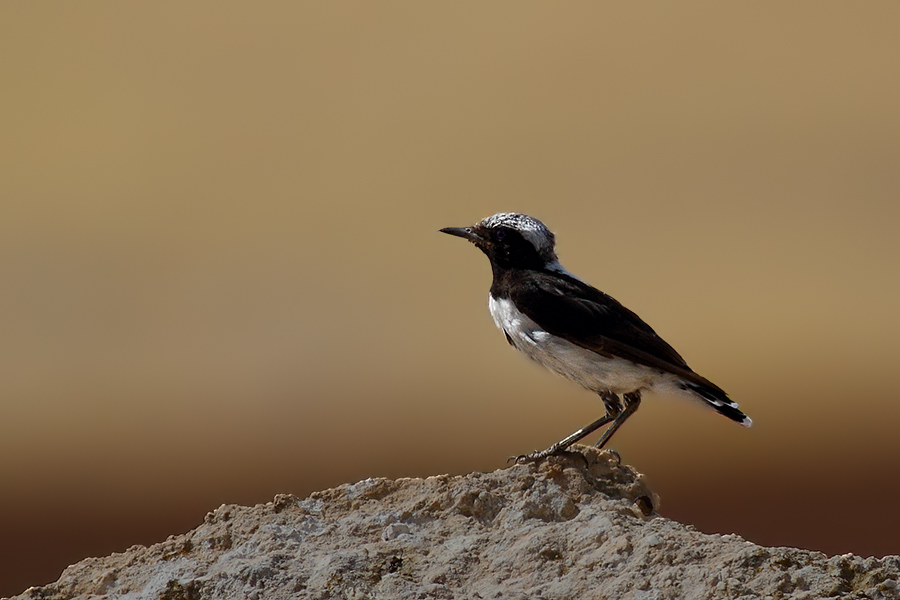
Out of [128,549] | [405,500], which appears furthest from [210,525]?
[405,500]

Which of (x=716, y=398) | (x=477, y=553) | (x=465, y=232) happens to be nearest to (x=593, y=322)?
(x=716, y=398)

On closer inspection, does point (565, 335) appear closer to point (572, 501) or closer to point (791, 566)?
point (572, 501)

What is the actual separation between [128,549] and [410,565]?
1496mm

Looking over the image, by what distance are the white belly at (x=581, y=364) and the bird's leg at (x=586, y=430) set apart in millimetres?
103

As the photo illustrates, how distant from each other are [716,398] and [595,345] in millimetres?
730

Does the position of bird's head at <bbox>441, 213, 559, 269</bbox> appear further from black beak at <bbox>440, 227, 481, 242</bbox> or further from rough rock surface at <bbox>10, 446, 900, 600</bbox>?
rough rock surface at <bbox>10, 446, 900, 600</bbox>

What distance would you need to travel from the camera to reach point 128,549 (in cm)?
510

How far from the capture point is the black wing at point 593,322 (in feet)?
18.7

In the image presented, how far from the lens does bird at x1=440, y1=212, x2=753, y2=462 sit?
573 cm

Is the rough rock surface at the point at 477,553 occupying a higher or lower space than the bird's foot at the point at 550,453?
lower

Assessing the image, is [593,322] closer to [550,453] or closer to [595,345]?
[595,345]

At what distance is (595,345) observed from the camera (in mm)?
5723

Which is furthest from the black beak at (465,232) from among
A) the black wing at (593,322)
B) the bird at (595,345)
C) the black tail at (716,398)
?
→ the black tail at (716,398)

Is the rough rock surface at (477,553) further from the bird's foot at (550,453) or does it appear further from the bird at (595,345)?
the bird at (595,345)
